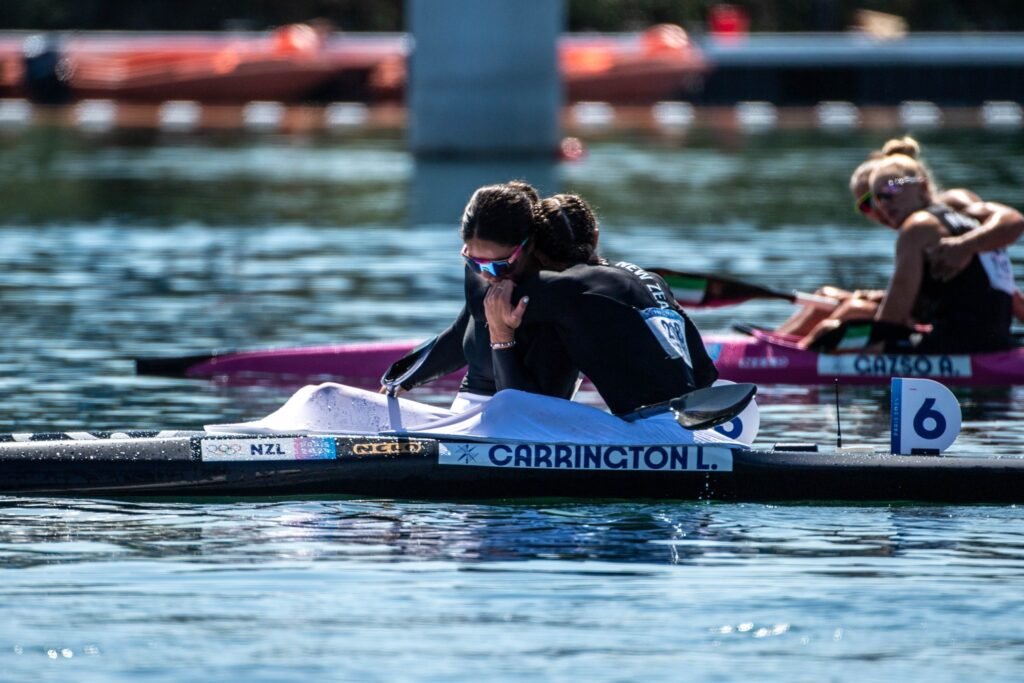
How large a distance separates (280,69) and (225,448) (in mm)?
36694

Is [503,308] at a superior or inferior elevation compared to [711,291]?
superior

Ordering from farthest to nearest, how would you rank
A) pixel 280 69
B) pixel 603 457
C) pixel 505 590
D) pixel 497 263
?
1. pixel 280 69
2. pixel 603 457
3. pixel 497 263
4. pixel 505 590

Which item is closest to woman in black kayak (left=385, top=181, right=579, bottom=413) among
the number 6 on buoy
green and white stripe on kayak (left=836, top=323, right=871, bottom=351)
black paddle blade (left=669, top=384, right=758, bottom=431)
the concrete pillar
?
black paddle blade (left=669, top=384, right=758, bottom=431)

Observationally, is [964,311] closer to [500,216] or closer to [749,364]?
[749,364]

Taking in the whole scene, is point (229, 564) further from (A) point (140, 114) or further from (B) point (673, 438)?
(A) point (140, 114)

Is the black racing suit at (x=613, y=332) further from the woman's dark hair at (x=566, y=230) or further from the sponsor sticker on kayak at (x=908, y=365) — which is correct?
the sponsor sticker on kayak at (x=908, y=365)

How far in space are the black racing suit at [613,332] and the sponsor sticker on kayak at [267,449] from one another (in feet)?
2.33

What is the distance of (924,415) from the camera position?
26.2ft

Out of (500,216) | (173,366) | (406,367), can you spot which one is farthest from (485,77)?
(500,216)

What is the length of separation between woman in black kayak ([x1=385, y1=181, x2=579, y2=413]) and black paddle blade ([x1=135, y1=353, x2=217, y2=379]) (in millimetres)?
3912

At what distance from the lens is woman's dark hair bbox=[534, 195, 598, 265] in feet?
25.2

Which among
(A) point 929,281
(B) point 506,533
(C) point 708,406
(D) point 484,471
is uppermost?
(C) point 708,406

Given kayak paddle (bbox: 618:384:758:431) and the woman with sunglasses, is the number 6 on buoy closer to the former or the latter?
kayak paddle (bbox: 618:384:758:431)

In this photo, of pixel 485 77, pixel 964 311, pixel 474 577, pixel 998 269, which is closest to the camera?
pixel 474 577
